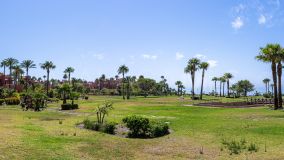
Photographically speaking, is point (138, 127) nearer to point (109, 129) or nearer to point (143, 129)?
point (143, 129)

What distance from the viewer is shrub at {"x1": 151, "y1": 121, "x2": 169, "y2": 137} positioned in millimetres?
35247

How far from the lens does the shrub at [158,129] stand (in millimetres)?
35247

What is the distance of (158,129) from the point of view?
→ 35.5 metres

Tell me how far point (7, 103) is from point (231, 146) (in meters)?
73.1

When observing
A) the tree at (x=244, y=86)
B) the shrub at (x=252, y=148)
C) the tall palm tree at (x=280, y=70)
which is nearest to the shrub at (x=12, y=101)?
the tall palm tree at (x=280, y=70)

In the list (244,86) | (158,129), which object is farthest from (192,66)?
(158,129)

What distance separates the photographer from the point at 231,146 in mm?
27844

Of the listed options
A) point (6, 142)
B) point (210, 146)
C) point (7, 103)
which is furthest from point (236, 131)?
point (7, 103)

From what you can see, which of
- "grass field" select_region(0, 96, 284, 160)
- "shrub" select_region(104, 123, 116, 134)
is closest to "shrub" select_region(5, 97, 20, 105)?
"grass field" select_region(0, 96, 284, 160)

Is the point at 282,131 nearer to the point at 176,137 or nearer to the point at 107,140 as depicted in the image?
the point at 176,137

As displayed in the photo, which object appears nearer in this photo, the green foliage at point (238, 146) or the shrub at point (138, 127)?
the green foliage at point (238, 146)

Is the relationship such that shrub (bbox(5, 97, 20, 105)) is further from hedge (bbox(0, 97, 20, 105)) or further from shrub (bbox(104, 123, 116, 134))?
shrub (bbox(104, 123, 116, 134))

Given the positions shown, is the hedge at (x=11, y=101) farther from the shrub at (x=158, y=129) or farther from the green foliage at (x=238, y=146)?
the green foliage at (x=238, y=146)

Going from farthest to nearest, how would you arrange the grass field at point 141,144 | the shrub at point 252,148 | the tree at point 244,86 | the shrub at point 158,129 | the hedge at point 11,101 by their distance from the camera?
the tree at point 244,86
the hedge at point 11,101
the shrub at point 158,129
the shrub at point 252,148
the grass field at point 141,144
